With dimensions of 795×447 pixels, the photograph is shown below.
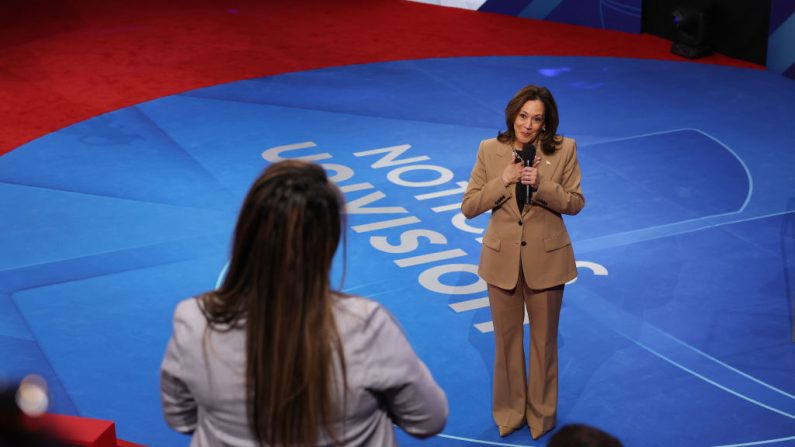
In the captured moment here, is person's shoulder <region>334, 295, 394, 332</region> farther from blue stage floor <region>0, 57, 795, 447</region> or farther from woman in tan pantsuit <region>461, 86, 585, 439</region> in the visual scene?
blue stage floor <region>0, 57, 795, 447</region>

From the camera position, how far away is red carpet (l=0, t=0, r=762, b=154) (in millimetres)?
9414

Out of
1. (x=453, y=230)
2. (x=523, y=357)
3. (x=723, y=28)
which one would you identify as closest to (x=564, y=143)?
(x=523, y=357)

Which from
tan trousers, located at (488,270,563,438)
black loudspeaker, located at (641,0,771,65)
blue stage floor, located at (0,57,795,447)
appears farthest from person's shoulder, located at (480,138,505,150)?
black loudspeaker, located at (641,0,771,65)

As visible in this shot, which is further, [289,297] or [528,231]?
[528,231]

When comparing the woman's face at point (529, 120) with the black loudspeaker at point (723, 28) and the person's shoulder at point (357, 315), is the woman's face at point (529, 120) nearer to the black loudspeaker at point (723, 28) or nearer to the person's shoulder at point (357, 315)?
the person's shoulder at point (357, 315)

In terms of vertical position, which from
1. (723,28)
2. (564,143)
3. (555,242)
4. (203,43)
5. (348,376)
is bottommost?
(723,28)

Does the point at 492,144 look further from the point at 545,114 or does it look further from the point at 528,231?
the point at 528,231

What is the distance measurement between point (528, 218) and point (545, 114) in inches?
16.7

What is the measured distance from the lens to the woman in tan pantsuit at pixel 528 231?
4008mm

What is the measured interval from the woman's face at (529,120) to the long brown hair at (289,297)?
93.4 inches

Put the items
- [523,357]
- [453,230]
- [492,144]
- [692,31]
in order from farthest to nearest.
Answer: [692,31]
[453,230]
[523,357]
[492,144]

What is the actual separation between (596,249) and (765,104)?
11.2 ft

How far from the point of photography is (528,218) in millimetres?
4094

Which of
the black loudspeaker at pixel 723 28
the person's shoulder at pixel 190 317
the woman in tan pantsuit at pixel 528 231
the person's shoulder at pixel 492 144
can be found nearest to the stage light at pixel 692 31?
the black loudspeaker at pixel 723 28
